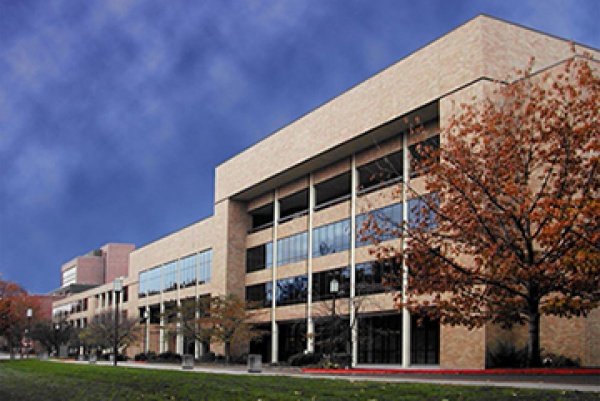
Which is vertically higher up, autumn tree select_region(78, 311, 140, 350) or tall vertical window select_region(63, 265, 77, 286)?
tall vertical window select_region(63, 265, 77, 286)

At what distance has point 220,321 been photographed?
185 feet

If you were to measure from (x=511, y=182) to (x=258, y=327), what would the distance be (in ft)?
135

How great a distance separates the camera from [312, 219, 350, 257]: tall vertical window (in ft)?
163

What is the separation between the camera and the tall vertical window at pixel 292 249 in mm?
55688

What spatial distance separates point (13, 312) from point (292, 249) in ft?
153

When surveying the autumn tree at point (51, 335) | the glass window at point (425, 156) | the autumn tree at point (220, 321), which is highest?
the glass window at point (425, 156)

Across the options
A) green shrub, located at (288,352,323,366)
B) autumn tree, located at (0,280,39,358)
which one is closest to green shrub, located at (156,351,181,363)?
green shrub, located at (288,352,323,366)

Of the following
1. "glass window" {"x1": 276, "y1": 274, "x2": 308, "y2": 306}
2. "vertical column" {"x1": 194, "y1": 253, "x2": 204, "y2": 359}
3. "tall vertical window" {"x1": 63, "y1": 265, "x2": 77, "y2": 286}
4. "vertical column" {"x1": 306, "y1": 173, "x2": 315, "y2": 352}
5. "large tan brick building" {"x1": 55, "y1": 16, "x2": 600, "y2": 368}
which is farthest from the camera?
"tall vertical window" {"x1": 63, "y1": 265, "x2": 77, "y2": 286}

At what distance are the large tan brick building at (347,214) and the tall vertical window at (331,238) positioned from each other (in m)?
0.08

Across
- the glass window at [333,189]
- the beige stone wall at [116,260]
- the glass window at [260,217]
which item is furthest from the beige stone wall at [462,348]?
the beige stone wall at [116,260]

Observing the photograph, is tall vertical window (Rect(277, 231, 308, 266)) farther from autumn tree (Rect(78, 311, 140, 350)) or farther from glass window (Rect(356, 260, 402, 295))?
autumn tree (Rect(78, 311, 140, 350))

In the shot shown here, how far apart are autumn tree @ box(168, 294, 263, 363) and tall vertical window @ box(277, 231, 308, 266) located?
4539 mm

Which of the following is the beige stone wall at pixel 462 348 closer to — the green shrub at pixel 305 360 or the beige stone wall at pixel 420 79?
the green shrub at pixel 305 360

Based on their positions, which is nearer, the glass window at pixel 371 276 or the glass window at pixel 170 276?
the glass window at pixel 371 276
